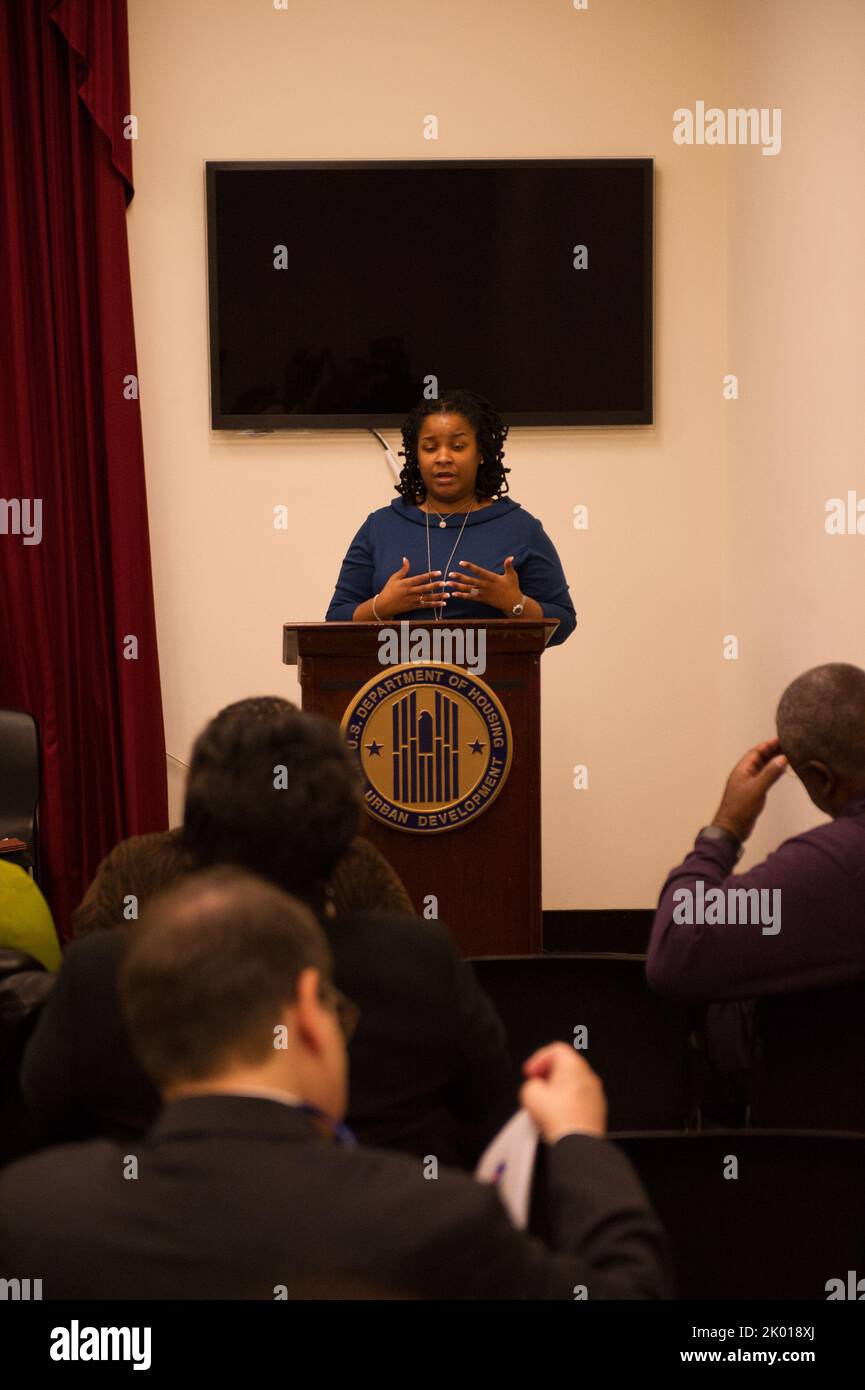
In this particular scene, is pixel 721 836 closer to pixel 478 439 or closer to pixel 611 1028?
pixel 611 1028

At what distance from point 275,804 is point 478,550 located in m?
2.30

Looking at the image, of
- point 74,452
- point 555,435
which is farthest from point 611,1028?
point 74,452

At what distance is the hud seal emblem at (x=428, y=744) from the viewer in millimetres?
3121

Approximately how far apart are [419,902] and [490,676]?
1.78 feet

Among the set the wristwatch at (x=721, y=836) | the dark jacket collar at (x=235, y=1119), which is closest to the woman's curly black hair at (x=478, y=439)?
the wristwatch at (x=721, y=836)

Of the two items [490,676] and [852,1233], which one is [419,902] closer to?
[490,676]

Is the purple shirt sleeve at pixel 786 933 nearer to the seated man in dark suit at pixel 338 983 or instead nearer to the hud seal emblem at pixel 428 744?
the seated man in dark suit at pixel 338 983

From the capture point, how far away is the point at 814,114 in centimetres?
416

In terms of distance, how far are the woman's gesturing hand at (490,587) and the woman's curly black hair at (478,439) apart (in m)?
0.58

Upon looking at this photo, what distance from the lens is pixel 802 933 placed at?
71.6 inches

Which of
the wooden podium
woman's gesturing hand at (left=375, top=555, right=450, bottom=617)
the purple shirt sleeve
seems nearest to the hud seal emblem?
the wooden podium

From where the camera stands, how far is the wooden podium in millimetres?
3168

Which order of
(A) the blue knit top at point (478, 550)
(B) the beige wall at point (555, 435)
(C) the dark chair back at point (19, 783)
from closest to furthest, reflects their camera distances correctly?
(A) the blue knit top at point (478, 550), (C) the dark chair back at point (19, 783), (B) the beige wall at point (555, 435)
